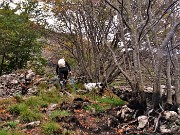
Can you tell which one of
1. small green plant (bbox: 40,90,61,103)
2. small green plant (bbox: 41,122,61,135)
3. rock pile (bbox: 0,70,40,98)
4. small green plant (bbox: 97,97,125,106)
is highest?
rock pile (bbox: 0,70,40,98)

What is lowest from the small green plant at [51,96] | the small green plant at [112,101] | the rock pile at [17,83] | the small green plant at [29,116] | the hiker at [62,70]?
the small green plant at [29,116]

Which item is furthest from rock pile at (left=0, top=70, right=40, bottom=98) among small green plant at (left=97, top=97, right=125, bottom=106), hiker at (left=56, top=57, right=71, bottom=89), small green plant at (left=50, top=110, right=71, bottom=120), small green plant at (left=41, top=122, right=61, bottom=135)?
small green plant at (left=41, top=122, right=61, bottom=135)

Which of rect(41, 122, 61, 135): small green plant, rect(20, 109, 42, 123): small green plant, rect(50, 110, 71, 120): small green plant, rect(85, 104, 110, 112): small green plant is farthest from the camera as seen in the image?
rect(85, 104, 110, 112): small green plant

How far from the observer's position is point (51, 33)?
1750cm

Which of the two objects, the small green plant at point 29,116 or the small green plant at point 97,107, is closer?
the small green plant at point 29,116

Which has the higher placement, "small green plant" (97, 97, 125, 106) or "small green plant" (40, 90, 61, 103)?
"small green plant" (40, 90, 61, 103)

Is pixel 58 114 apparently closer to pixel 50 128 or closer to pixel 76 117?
pixel 76 117

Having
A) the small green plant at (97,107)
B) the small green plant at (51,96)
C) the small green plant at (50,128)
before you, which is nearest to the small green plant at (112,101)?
the small green plant at (97,107)

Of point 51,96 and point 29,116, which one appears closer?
point 29,116

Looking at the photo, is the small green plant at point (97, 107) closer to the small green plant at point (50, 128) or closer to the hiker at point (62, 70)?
the small green plant at point (50, 128)

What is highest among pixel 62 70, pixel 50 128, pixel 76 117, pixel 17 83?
pixel 62 70

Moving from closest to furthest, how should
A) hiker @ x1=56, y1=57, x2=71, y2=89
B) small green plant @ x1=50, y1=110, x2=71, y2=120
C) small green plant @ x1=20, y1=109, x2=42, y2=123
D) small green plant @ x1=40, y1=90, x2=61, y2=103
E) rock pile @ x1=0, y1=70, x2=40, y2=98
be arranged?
small green plant @ x1=20, y1=109, x2=42, y2=123 < small green plant @ x1=50, y1=110, x2=71, y2=120 < small green plant @ x1=40, y1=90, x2=61, y2=103 < hiker @ x1=56, y1=57, x2=71, y2=89 < rock pile @ x1=0, y1=70, x2=40, y2=98

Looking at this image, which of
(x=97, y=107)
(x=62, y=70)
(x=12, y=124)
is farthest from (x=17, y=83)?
(x=12, y=124)

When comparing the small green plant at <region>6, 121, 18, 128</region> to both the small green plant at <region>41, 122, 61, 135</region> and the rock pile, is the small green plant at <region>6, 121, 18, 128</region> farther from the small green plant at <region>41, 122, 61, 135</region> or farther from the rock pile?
the rock pile
